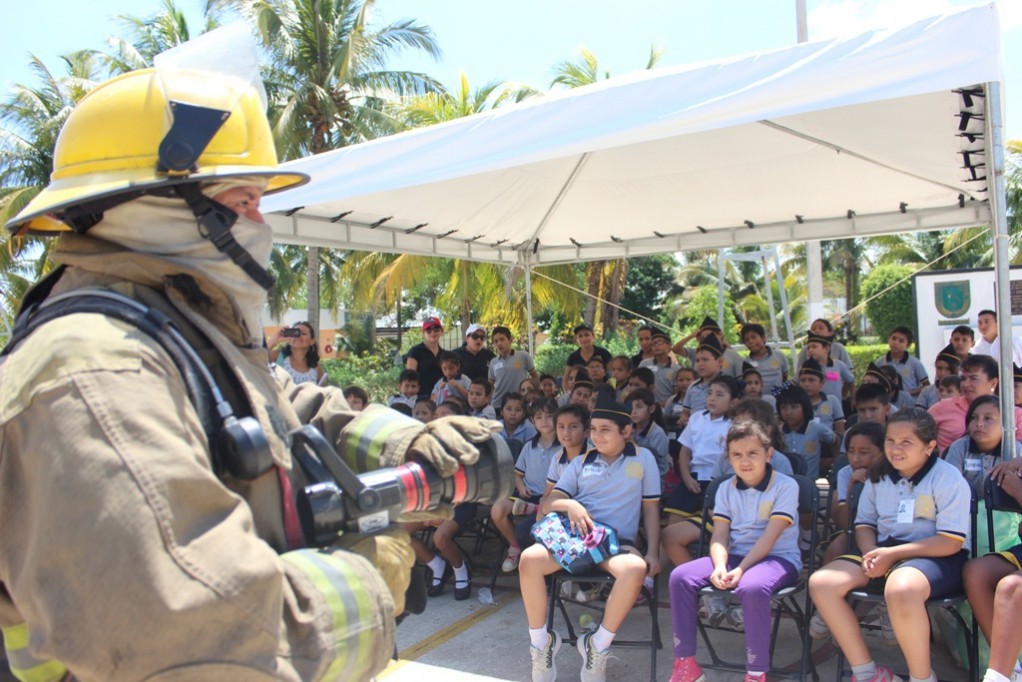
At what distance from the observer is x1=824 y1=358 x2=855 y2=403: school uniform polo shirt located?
6949 millimetres

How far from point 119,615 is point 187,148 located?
0.71m

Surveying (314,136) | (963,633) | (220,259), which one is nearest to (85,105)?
(220,259)

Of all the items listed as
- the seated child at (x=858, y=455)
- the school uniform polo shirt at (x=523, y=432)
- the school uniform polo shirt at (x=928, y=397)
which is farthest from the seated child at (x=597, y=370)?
the seated child at (x=858, y=455)

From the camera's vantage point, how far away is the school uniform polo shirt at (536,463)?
5.09 meters

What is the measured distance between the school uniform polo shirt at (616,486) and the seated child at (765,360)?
3.22 meters

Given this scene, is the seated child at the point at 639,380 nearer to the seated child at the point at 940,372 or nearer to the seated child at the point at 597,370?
the seated child at the point at 597,370

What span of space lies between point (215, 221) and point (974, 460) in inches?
149

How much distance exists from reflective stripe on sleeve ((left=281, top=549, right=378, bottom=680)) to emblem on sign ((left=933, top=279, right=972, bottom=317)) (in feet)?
39.2

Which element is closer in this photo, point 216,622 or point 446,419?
point 216,622

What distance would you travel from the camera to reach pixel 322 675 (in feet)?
3.37

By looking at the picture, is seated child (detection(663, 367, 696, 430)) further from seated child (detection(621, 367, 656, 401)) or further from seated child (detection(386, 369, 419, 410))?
seated child (detection(386, 369, 419, 410))

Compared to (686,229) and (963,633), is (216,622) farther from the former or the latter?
(686,229)

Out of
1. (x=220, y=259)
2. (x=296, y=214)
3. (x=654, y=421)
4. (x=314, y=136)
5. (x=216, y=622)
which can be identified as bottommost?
(x=654, y=421)

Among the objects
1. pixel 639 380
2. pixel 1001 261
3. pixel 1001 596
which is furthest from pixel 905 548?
pixel 639 380
